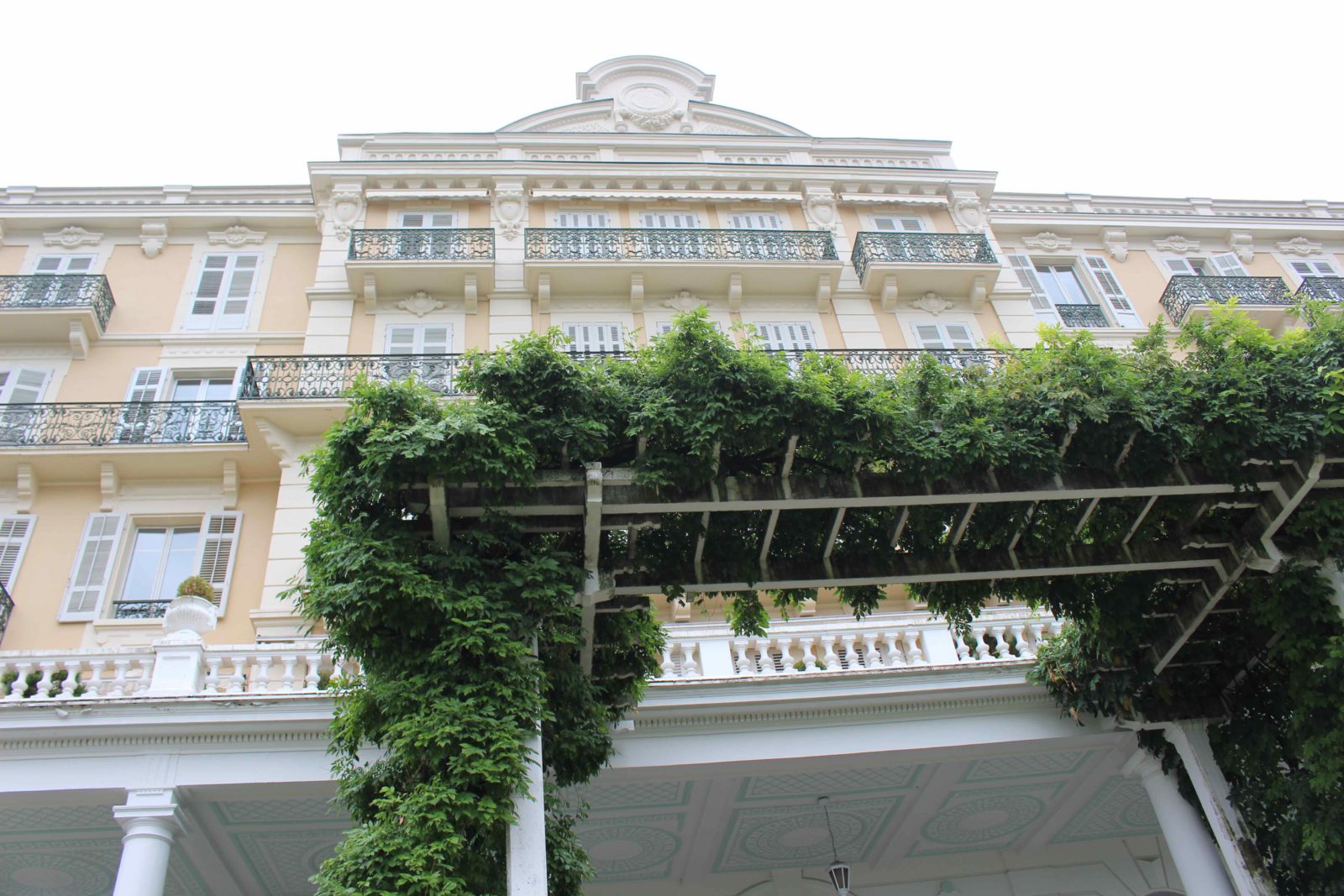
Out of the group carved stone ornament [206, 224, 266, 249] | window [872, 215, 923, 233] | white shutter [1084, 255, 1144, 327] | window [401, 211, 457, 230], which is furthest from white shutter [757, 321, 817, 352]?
carved stone ornament [206, 224, 266, 249]

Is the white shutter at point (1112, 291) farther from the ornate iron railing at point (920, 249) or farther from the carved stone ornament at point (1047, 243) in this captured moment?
the ornate iron railing at point (920, 249)

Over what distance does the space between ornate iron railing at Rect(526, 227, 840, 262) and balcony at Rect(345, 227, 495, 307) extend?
31.2 inches

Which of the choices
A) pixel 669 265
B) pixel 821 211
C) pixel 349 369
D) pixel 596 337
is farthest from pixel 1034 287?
pixel 349 369

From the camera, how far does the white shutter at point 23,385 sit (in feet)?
47.5

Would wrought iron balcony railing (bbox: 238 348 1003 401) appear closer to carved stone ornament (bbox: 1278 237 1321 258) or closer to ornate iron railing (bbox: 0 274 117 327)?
ornate iron railing (bbox: 0 274 117 327)

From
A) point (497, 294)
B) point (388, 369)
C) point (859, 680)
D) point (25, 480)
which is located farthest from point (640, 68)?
point (859, 680)

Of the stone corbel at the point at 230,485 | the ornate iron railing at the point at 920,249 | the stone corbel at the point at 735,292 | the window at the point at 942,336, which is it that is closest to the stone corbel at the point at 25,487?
the stone corbel at the point at 230,485

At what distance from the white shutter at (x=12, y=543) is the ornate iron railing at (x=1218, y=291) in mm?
17285

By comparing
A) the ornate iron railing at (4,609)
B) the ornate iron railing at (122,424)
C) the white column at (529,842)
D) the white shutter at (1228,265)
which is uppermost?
the white shutter at (1228,265)

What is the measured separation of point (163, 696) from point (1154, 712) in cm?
868

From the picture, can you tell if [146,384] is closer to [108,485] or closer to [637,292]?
[108,485]

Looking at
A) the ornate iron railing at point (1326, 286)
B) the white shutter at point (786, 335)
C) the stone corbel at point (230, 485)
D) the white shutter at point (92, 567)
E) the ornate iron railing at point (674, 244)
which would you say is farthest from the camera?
the ornate iron railing at point (1326, 286)

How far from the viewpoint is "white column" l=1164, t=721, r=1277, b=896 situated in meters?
8.60

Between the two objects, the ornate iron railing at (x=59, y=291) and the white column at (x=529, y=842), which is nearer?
the white column at (x=529, y=842)
